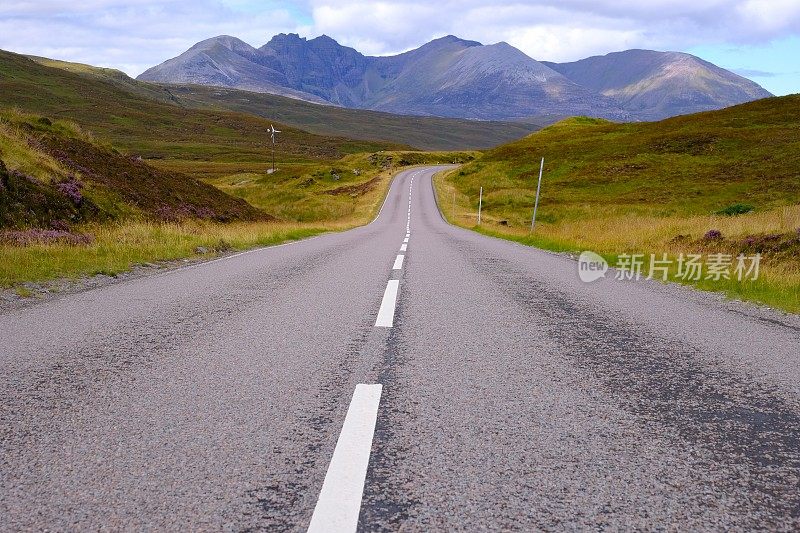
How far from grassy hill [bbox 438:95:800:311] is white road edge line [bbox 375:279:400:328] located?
17.6ft

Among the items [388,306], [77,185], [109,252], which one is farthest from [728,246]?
[77,185]

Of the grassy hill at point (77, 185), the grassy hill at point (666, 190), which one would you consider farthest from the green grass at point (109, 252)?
the grassy hill at point (666, 190)

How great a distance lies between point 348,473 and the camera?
2.58 metres

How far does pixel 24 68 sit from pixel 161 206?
693ft

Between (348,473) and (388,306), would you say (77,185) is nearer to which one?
(388,306)

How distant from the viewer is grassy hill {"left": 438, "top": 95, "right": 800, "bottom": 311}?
14.7m

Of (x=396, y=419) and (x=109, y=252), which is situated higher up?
(x=396, y=419)

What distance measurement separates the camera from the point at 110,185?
853 inches

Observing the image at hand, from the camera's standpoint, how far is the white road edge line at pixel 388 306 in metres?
5.92

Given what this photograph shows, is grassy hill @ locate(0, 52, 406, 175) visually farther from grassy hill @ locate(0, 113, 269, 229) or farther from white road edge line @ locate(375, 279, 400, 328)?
white road edge line @ locate(375, 279, 400, 328)

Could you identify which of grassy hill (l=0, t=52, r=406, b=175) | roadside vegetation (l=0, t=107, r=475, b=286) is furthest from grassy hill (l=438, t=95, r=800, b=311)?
grassy hill (l=0, t=52, r=406, b=175)

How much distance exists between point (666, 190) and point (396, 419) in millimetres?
47693

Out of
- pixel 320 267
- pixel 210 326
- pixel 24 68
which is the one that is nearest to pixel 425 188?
pixel 320 267

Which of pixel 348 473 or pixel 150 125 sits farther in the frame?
pixel 150 125
